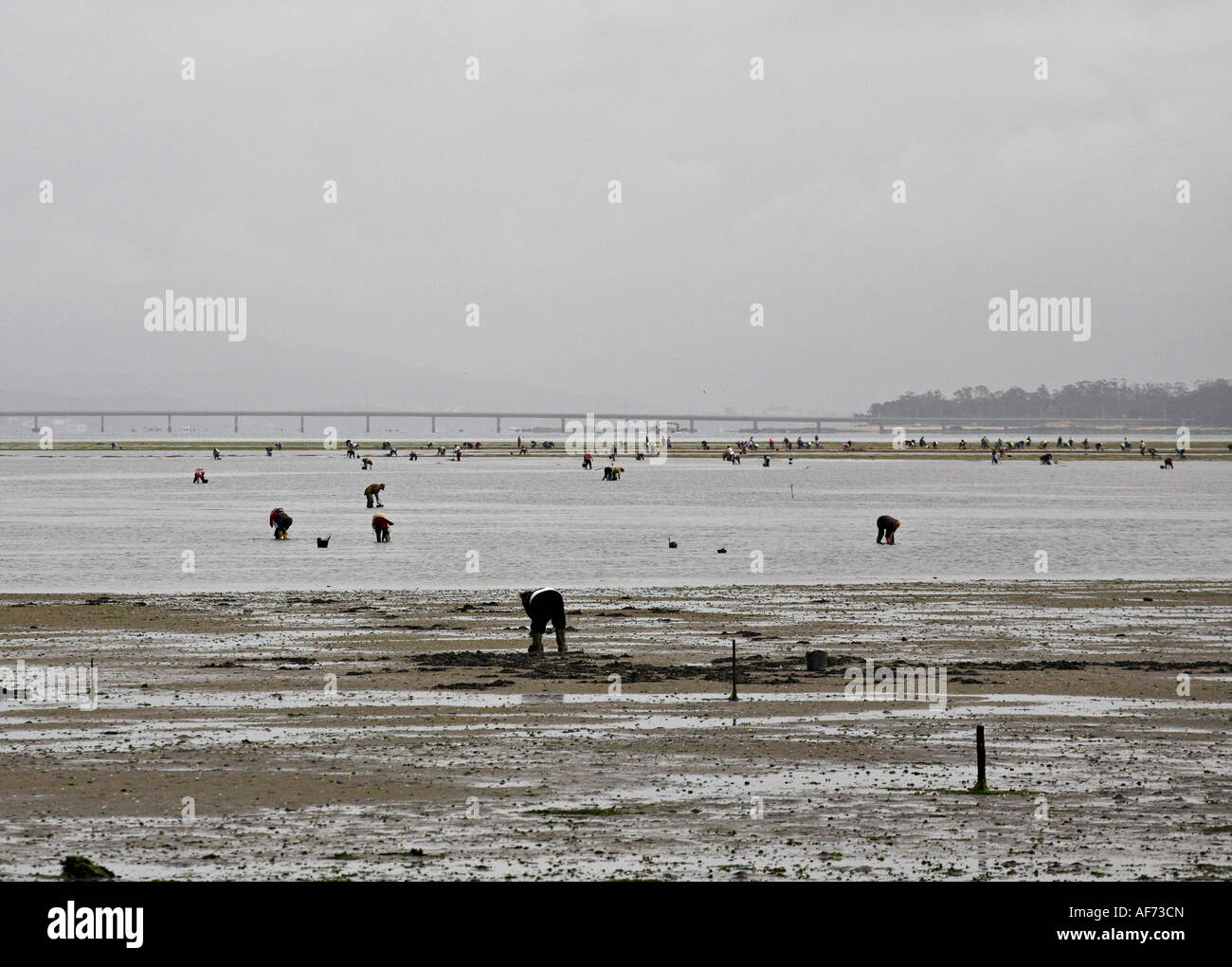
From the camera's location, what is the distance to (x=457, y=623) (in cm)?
2997

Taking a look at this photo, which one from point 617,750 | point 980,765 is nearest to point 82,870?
point 617,750

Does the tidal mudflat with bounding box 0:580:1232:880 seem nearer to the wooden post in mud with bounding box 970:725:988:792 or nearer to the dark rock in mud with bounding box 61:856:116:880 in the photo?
the wooden post in mud with bounding box 970:725:988:792

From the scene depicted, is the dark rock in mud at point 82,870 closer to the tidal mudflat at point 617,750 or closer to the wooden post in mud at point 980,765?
the tidal mudflat at point 617,750

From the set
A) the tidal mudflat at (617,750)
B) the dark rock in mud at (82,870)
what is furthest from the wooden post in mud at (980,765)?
the dark rock in mud at (82,870)

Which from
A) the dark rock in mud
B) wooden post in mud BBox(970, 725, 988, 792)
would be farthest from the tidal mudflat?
the dark rock in mud

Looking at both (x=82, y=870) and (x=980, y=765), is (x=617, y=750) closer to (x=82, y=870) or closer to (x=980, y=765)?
(x=980, y=765)

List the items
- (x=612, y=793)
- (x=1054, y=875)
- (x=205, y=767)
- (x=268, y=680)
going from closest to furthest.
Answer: (x=1054, y=875) → (x=612, y=793) → (x=205, y=767) → (x=268, y=680)

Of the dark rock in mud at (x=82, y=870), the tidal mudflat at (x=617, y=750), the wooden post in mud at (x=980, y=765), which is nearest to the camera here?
the dark rock in mud at (x=82, y=870)

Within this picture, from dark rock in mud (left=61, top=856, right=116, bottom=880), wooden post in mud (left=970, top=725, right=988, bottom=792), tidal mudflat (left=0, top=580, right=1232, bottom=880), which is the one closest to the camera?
dark rock in mud (left=61, top=856, right=116, bottom=880)

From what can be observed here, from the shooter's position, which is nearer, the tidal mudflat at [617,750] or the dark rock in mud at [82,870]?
the dark rock in mud at [82,870]
